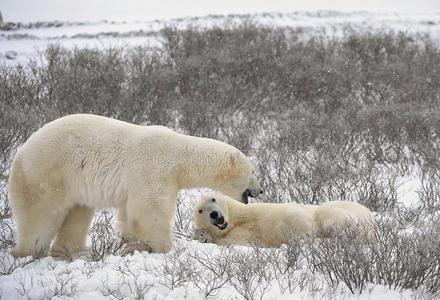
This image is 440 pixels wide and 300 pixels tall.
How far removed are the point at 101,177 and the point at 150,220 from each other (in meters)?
0.46

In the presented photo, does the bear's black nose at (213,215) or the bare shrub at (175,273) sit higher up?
the bare shrub at (175,273)

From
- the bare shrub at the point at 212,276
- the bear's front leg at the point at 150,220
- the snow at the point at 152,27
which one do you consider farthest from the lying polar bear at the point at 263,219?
the snow at the point at 152,27

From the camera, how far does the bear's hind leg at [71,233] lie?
3672 millimetres

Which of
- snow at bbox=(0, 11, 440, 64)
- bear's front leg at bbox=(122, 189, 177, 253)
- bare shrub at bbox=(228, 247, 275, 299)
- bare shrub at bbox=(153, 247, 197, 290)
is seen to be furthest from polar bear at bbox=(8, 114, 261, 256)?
snow at bbox=(0, 11, 440, 64)

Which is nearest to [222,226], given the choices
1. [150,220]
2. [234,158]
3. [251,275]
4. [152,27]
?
[234,158]

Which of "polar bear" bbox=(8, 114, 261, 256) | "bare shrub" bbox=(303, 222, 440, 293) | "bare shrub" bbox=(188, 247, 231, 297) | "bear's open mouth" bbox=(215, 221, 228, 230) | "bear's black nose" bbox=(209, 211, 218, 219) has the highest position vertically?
"polar bear" bbox=(8, 114, 261, 256)

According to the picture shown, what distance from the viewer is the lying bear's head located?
4.17 meters

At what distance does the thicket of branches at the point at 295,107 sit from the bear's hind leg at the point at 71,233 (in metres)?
0.40

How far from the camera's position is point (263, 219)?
171 inches

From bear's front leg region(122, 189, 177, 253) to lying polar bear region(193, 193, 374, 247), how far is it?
76cm

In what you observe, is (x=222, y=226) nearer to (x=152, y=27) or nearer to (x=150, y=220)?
(x=150, y=220)

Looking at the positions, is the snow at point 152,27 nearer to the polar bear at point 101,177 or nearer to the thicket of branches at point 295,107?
the thicket of branches at point 295,107

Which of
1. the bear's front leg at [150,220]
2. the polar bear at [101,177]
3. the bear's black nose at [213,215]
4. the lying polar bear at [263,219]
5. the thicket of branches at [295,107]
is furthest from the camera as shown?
the thicket of branches at [295,107]

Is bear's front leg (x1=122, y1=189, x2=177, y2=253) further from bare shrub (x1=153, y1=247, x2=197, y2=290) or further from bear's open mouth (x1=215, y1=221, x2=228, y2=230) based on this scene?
bear's open mouth (x1=215, y1=221, x2=228, y2=230)
